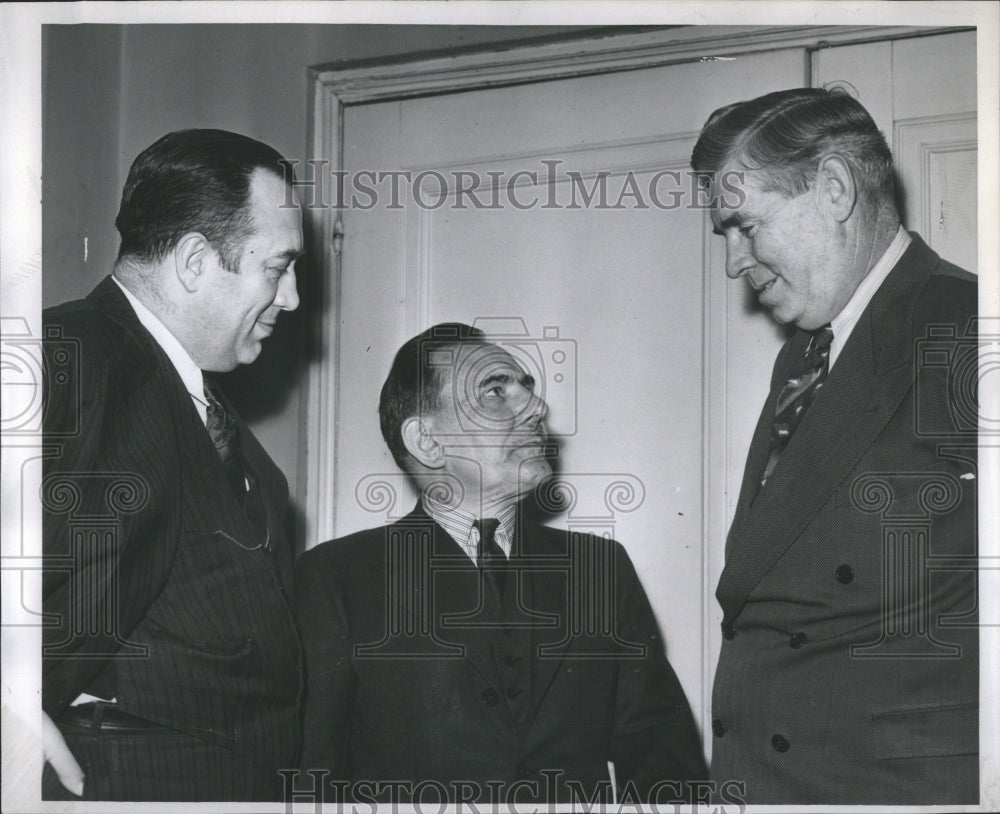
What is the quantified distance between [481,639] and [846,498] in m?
0.53

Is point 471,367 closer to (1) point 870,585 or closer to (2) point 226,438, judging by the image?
(2) point 226,438

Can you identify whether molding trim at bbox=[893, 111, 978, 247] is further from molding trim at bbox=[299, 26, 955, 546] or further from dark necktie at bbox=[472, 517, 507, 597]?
dark necktie at bbox=[472, 517, 507, 597]

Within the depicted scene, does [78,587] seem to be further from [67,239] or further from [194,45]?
[194,45]

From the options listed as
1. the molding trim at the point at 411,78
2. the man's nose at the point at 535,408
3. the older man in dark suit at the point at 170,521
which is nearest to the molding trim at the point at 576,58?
the molding trim at the point at 411,78

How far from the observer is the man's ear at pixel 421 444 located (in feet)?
5.70

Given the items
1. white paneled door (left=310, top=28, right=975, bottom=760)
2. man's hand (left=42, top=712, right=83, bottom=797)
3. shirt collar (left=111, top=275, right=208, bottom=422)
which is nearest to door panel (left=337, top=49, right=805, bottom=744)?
white paneled door (left=310, top=28, right=975, bottom=760)

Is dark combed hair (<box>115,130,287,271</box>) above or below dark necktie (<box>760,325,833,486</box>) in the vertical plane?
above

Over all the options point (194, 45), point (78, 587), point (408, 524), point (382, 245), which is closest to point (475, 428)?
point (408, 524)

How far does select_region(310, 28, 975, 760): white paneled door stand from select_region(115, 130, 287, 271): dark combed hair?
144mm

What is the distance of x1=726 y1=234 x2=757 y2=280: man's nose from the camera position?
1.73 metres

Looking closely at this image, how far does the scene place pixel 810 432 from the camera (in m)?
1.68

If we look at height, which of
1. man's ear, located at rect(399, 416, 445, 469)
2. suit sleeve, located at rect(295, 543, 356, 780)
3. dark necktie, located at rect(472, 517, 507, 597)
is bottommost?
suit sleeve, located at rect(295, 543, 356, 780)

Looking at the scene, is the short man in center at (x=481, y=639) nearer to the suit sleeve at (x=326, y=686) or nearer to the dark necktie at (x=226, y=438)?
the suit sleeve at (x=326, y=686)

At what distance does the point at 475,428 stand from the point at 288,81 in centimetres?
60
